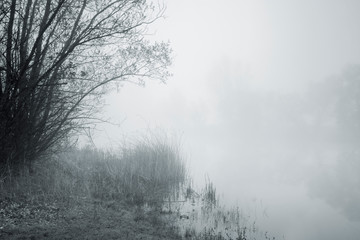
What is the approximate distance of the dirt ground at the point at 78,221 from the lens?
419cm

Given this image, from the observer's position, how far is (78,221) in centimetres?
482

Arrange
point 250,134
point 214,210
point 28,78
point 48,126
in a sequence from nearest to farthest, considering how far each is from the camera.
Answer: point 28,78
point 48,126
point 214,210
point 250,134

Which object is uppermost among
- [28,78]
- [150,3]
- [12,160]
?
[150,3]

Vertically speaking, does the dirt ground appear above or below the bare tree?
below

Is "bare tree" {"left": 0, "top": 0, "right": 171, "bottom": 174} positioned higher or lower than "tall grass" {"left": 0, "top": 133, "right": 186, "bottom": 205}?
higher

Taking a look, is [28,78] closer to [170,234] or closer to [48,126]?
[48,126]

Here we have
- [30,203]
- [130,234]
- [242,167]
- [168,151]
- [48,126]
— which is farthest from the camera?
[242,167]

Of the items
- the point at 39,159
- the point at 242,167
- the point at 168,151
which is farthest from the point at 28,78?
the point at 242,167

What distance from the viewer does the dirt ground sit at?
4.19 metres

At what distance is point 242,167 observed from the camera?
744 inches

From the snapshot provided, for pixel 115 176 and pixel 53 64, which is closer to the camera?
pixel 53 64

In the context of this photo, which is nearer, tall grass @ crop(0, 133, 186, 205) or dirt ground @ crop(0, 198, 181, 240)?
dirt ground @ crop(0, 198, 181, 240)

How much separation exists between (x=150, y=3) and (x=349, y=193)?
11.6 m

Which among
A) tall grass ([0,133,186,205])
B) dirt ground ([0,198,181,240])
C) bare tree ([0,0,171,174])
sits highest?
bare tree ([0,0,171,174])
